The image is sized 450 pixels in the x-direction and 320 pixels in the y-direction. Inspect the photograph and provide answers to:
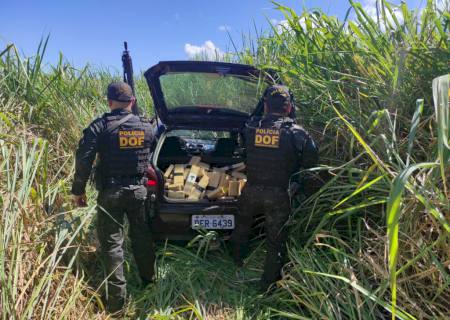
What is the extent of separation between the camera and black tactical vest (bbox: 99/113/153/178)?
9.21 ft

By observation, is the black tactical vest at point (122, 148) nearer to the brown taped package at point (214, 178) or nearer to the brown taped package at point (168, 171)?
the brown taped package at point (168, 171)

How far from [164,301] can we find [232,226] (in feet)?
2.92

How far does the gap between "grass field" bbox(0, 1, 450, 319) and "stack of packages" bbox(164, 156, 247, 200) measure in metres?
0.51

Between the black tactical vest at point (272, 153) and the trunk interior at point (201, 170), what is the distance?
46cm

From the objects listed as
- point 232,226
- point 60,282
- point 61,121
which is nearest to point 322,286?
point 232,226

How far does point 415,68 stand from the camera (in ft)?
9.00

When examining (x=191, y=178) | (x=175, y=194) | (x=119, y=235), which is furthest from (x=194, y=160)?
(x=119, y=235)

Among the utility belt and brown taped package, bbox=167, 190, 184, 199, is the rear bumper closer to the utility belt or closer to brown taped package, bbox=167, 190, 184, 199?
brown taped package, bbox=167, 190, 184, 199

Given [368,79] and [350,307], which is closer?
[350,307]

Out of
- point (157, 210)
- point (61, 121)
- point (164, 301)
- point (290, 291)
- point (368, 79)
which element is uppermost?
point (368, 79)

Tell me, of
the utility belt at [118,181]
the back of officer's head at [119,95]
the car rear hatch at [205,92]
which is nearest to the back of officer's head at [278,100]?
the car rear hatch at [205,92]

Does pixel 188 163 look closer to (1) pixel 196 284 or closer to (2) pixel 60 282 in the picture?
(1) pixel 196 284

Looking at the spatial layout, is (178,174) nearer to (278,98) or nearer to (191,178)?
(191,178)

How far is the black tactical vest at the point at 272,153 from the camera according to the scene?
2.88 metres
